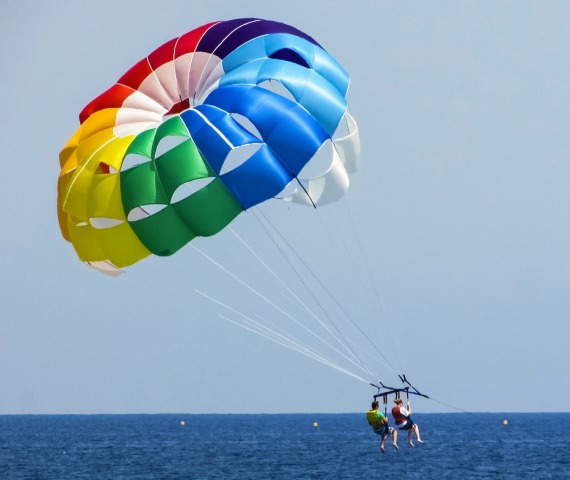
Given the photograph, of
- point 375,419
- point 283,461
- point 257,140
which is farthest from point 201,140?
point 283,461

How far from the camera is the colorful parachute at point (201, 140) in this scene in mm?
20797

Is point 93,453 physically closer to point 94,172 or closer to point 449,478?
point 449,478

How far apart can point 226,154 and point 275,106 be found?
1.27m

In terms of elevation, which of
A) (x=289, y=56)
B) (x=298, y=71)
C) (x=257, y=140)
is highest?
(x=289, y=56)

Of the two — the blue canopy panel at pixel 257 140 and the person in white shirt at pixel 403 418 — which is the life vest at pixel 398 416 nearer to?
the person in white shirt at pixel 403 418

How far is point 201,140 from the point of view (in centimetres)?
2069

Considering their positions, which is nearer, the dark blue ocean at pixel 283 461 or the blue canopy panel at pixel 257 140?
the blue canopy panel at pixel 257 140

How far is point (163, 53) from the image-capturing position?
75.5ft

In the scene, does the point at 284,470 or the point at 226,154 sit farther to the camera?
the point at 284,470

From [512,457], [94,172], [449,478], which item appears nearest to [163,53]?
[94,172]

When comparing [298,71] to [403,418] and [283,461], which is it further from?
[283,461]

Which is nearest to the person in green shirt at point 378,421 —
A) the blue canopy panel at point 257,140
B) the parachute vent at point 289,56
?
the blue canopy panel at point 257,140

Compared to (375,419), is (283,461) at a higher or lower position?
higher

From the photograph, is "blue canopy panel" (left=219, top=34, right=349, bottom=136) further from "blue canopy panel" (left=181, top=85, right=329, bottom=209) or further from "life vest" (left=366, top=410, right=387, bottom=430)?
"life vest" (left=366, top=410, right=387, bottom=430)
